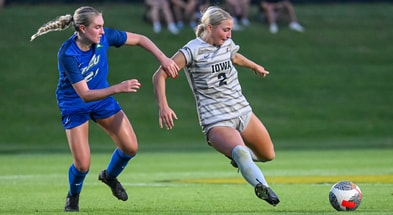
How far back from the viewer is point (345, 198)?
10836 millimetres

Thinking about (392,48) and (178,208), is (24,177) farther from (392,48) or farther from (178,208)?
(392,48)

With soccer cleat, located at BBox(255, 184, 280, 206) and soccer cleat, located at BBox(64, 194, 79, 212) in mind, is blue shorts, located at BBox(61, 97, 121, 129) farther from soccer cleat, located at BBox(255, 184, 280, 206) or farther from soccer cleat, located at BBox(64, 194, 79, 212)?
soccer cleat, located at BBox(255, 184, 280, 206)

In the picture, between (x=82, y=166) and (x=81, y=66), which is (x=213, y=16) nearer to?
(x=81, y=66)

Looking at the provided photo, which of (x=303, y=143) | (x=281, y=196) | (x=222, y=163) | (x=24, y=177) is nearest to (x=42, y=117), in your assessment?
(x=303, y=143)

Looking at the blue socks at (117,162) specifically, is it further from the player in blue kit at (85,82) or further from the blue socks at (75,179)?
the blue socks at (75,179)

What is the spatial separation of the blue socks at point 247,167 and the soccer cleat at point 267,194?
0.09 metres

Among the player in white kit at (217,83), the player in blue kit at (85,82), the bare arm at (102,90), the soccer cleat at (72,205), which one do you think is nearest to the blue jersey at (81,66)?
the player in blue kit at (85,82)

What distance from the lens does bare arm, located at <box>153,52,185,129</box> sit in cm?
1062

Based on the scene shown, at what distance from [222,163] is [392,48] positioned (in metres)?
16.1

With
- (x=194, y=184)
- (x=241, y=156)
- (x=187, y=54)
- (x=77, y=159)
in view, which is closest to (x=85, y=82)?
(x=77, y=159)

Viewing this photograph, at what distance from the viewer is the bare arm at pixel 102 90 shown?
10414mm

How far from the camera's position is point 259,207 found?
1179 cm

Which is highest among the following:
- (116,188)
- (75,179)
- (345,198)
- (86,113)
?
(86,113)

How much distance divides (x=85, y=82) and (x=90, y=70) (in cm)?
38
